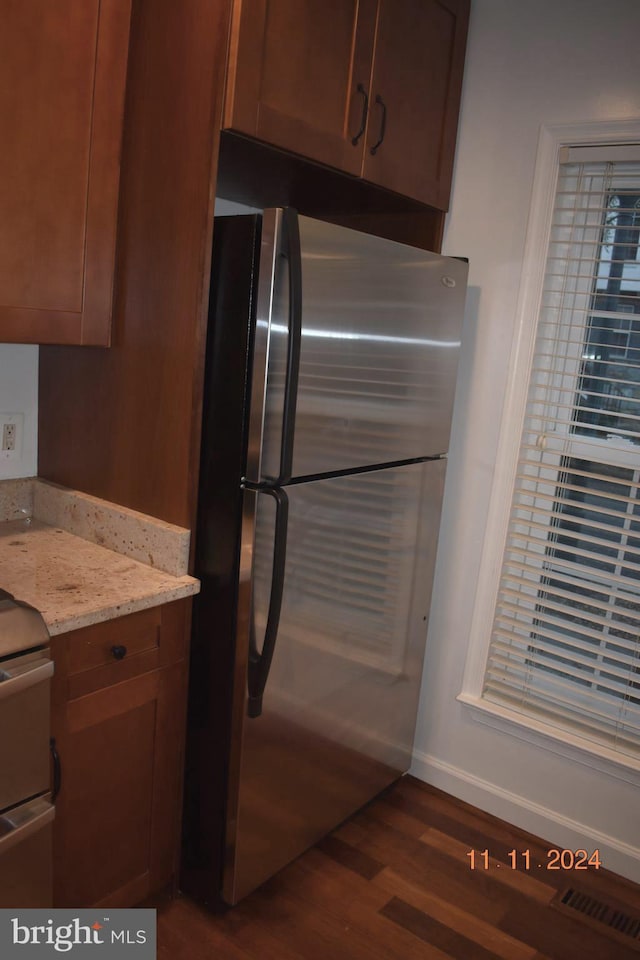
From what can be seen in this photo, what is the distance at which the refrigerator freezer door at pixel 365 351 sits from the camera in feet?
5.37

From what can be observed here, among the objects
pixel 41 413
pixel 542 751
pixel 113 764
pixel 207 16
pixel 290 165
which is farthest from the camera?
pixel 542 751

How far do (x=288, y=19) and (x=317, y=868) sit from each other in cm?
209

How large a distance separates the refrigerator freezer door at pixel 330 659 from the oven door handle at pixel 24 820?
0.45 metres

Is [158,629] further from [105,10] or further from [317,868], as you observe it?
[105,10]

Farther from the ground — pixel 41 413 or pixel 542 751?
pixel 41 413

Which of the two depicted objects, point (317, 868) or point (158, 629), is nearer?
point (158, 629)

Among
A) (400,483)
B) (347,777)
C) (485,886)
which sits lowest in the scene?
(485,886)

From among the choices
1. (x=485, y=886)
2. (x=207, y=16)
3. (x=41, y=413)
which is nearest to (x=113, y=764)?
(x=41, y=413)

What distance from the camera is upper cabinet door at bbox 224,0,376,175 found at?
1557 mm

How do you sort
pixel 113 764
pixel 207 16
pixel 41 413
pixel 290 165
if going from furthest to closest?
pixel 41 413
pixel 290 165
pixel 113 764
pixel 207 16

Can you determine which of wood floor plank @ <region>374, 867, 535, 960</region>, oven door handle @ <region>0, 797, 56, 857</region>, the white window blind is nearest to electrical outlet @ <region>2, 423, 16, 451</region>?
oven door handle @ <region>0, 797, 56, 857</region>

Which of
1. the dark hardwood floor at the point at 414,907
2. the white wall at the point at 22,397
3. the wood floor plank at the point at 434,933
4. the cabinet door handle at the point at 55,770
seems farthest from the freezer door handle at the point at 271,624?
the white wall at the point at 22,397

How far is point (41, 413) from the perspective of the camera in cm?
207

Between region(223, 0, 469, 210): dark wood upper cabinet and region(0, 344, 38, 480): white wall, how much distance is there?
841mm
